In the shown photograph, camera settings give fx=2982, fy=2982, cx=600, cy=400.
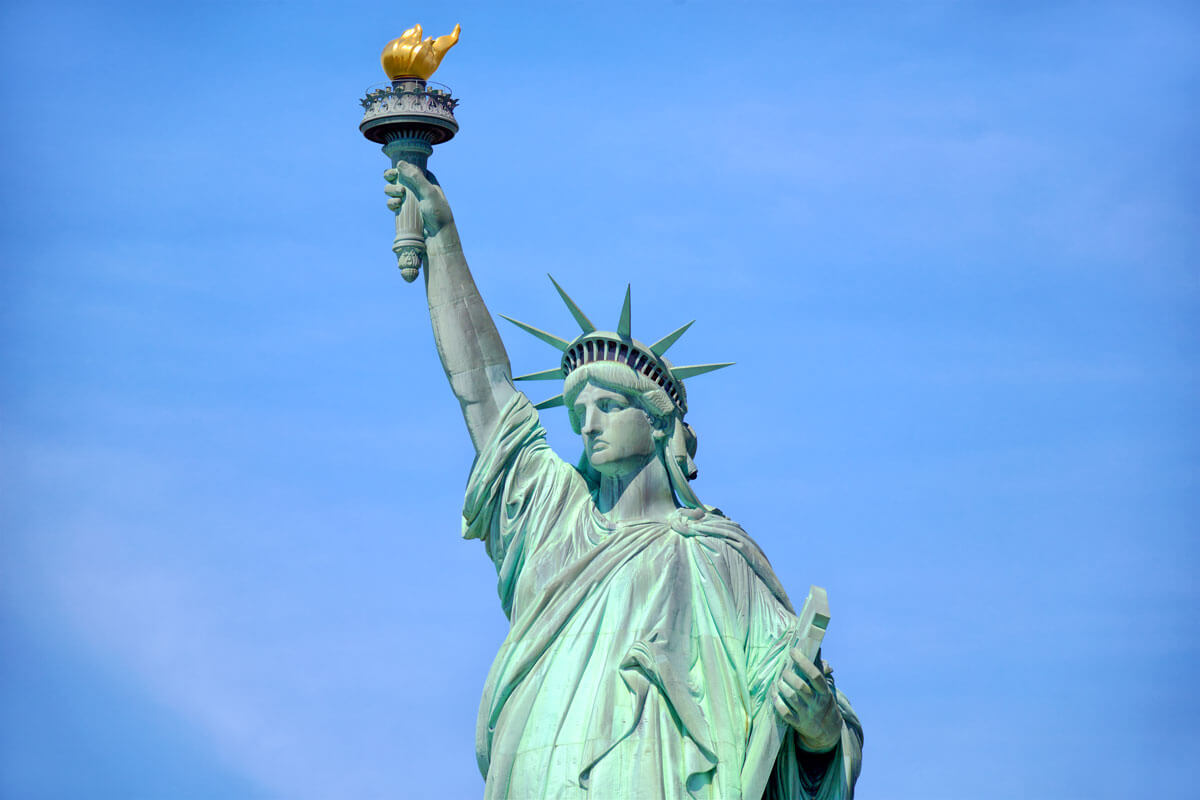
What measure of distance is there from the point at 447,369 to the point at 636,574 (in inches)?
88.3

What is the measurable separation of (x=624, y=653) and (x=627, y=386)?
2103 millimetres

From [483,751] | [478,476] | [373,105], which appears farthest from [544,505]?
[373,105]

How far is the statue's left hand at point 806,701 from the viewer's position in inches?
812

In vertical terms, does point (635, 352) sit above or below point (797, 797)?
above

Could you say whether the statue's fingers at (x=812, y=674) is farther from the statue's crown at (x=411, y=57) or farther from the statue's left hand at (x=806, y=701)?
the statue's crown at (x=411, y=57)

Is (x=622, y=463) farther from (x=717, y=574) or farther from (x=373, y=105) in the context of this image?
(x=373, y=105)

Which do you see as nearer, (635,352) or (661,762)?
(661,762)

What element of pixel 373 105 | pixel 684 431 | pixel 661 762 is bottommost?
pixel 661 762

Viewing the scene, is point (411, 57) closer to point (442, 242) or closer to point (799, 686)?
Answer: point (442, 242)

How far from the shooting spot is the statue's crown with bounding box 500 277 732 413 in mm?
22250

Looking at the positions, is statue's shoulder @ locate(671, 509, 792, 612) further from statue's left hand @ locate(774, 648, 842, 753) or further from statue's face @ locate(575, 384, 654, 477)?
statue's left hand @ locate(774, 648, 842, 753)

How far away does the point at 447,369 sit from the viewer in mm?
22562

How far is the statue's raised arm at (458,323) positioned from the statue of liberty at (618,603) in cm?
2

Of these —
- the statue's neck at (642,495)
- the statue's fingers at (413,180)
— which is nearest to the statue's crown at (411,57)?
the statue's fingers at (413,180)
